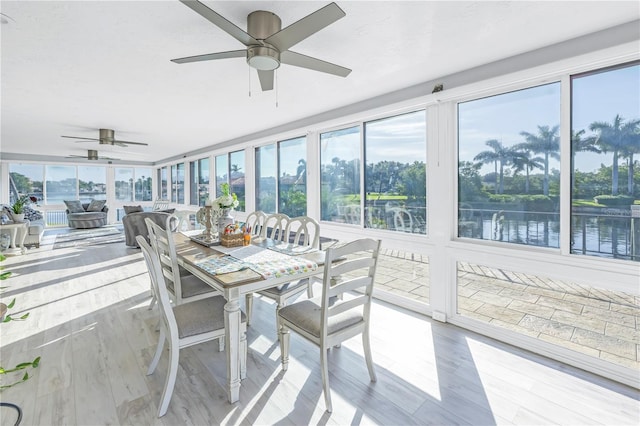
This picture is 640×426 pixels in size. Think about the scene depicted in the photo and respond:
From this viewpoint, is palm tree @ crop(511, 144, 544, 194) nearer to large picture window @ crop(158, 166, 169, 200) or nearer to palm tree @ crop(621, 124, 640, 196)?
palm tree @ crop(621, 124, 640, 196)

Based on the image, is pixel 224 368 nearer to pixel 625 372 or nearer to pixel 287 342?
pixel 287 342

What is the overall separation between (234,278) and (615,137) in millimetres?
2826

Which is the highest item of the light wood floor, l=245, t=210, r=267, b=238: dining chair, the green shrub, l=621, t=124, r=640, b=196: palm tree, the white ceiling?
the white ceiling

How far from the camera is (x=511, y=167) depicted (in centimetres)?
275

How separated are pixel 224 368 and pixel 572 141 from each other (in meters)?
3.15

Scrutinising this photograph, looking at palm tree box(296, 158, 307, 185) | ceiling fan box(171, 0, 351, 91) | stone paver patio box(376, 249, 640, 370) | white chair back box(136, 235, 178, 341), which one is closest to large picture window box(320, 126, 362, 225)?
palm tree box(296, 158, 307, 185)

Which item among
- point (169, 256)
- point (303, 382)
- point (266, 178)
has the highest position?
point (266, 178)

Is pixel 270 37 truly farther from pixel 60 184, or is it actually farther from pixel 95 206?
pixel 60 184

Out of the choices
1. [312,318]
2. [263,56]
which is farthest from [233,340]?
[263,56]

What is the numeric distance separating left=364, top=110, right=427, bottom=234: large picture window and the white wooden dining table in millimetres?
1336

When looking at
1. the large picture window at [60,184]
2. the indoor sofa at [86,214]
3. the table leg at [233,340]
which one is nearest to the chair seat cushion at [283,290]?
the table leg at [233,340]

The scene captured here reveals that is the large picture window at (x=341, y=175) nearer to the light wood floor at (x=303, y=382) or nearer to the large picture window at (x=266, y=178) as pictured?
the large picture window at (x=266, y=178)

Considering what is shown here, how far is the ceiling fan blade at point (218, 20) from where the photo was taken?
4.63ft

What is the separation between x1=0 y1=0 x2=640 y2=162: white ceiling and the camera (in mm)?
1879
